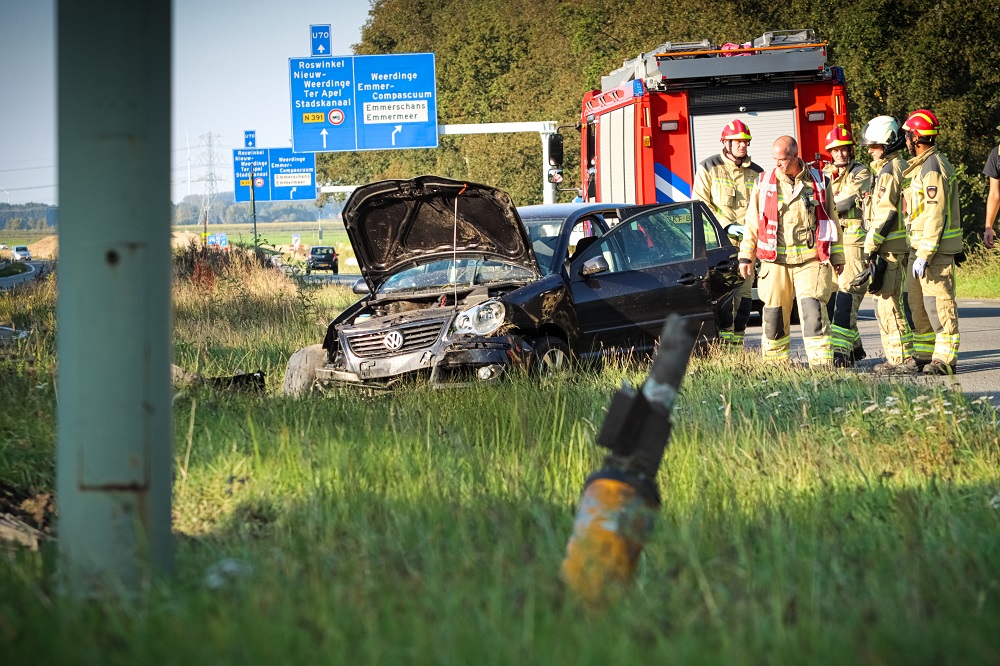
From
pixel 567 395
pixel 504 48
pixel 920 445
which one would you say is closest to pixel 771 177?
pixel 567 395

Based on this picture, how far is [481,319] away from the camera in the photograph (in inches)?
340

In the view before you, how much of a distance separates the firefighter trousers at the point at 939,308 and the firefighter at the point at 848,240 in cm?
49

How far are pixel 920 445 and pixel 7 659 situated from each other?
444cm

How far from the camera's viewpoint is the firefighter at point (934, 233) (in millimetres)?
10250

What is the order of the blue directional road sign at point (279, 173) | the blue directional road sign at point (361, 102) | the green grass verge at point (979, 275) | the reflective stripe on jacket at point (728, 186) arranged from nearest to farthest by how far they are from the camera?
the reflective stripe on jacket at point (728, 186)
the green grass verge at point (979, 275)
the blue directional road sign at point (361, 102)
the blue directional road sign at point (279, 173)

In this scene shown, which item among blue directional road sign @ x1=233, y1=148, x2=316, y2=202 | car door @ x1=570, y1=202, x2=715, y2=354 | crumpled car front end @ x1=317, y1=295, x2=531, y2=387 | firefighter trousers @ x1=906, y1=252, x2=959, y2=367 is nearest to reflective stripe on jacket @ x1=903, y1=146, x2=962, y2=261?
firefighter trousers @ x1=906, y1=252, x2=959, y2=367

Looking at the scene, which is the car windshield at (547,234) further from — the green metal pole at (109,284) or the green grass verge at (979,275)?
the green grass verge at (979,275)

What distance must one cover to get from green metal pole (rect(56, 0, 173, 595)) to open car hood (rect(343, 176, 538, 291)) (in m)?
5.41

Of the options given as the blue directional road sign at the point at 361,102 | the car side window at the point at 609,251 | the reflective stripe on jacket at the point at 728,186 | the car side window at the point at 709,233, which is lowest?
the car side window at the point at 609,251

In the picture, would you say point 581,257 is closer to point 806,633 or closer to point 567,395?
point 567,395

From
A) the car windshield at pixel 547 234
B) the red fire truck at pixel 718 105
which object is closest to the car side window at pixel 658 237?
the car windshield at pixel 547 234

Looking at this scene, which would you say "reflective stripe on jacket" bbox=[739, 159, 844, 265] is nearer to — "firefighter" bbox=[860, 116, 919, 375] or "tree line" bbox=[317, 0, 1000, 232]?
"firefighter" bbox=[860, 116, 919, 375]

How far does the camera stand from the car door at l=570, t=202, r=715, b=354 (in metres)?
9.58

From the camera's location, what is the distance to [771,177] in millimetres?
10070
